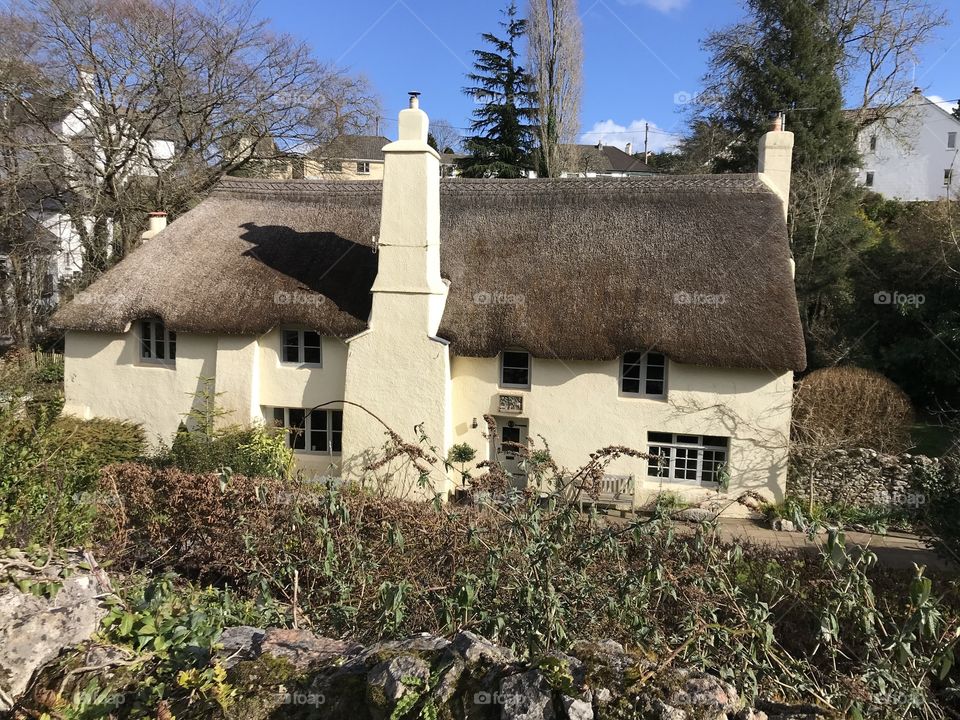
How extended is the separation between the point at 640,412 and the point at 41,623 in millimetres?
10829

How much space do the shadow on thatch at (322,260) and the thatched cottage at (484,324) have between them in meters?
0.05

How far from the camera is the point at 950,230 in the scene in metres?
17.6

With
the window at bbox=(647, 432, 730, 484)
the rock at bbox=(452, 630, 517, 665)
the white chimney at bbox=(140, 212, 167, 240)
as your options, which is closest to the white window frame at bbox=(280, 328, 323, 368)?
the white chimney at bbox=(140, 212, 167, 240)

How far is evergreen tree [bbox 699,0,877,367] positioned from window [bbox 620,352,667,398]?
8.90 meters

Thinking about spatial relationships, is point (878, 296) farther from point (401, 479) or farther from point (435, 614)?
point (435, 614)

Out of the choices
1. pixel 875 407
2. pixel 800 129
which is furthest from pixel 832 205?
pixel 875 407

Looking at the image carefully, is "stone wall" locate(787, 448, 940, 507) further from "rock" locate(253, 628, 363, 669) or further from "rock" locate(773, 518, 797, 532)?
"rock" locate(253, 628, 363, 669)

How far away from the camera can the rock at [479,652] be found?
2752 millimetres

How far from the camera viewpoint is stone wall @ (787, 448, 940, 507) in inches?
499

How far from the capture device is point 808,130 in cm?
2328

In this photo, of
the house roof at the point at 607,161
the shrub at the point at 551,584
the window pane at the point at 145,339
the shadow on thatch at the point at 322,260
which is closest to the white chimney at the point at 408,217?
the shadow on thatch at the point at 322,260

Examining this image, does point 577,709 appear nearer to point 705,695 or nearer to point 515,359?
point 705,695

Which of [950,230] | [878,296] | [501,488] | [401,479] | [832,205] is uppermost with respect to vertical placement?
[832,205]

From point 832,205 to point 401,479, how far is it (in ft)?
64.0
